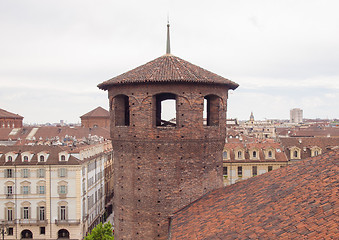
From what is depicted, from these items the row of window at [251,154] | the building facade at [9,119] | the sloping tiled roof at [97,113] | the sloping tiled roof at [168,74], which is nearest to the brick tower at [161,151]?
the sloping tiled roof at [168,74]

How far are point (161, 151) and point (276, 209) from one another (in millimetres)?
5393

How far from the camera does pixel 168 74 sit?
12.8m

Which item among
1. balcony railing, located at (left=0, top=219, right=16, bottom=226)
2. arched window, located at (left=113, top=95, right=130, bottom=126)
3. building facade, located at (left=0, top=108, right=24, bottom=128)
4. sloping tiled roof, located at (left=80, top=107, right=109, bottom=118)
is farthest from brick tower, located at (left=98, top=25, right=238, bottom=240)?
building facade, located at (left=0, top=108, right=24, bottom=128)

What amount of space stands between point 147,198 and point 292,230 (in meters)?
6.77

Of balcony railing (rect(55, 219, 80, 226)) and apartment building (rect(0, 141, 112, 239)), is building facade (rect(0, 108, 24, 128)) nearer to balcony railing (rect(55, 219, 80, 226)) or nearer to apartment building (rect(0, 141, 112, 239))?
apartment building (rect(0, 141, 112, 239))

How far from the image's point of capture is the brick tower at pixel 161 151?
12.6 meters

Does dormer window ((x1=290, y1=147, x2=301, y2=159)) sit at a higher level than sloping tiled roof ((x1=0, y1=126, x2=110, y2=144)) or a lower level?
lower

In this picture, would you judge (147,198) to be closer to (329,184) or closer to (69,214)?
(329,184)

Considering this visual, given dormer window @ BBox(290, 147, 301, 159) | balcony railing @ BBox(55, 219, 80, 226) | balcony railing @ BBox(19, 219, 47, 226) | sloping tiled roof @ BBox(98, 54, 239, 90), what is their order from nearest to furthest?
1. sloping tiled roof @ BBox(98, 54, 239, 90)
2. balcony railing @ BBox(55, 219, 80, 226)
3. balcony railing @ BBox(19, 219, 47, 226)
4. dormer window @ BBox(290, 147, 301, 159)

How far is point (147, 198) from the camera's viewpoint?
12711 mm

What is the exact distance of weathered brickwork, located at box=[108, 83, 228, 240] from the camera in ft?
41.3

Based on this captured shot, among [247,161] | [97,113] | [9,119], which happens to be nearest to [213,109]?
[247,161]

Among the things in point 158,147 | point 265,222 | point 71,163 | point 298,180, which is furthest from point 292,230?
point 71,163

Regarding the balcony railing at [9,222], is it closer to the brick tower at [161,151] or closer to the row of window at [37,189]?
the row of window at [37,189]
